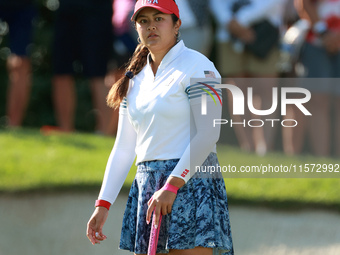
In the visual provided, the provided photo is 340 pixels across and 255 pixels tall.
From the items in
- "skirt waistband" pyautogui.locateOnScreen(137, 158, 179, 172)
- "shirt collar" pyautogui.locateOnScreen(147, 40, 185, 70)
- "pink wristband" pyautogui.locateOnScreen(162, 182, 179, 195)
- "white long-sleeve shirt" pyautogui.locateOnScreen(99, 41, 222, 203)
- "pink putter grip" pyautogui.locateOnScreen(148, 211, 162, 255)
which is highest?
"shirt collar" pyautogui.locateOnScreen(147, 40, 185, 70)

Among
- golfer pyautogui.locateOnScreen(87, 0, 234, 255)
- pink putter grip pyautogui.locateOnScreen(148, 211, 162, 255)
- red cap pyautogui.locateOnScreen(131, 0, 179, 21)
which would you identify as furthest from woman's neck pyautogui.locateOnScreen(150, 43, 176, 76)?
pink putter grip pyautogui.locateOnScreen(148, 211, 162, 255)

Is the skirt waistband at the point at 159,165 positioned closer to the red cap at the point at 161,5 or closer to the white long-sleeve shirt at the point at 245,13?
the red cap at the point at 161,5

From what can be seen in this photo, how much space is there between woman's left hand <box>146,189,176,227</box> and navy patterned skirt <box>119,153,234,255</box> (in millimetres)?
55

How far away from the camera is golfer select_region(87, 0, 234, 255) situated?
117 inches

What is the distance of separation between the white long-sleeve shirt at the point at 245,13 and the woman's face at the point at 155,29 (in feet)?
12.7

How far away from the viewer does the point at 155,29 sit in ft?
10.2

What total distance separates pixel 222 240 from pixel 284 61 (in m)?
4.81

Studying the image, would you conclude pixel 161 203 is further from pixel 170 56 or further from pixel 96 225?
pixel 170 56

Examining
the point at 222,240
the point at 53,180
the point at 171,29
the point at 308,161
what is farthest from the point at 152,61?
the point at 308,161

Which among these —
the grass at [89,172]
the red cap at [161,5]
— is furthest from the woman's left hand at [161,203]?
the grass at [89,172]

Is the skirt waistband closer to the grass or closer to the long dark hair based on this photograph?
the long dark hair

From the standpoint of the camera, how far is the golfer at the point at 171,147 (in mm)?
2980

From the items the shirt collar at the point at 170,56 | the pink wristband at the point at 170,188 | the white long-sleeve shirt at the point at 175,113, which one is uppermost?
the shirt collar at the point at 170,56

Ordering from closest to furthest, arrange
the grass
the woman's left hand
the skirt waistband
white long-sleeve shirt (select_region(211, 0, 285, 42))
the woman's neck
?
the woman's left hand → the skirt waistband → the woman's neck → the grass → white long-sleeve shirt (select_region(211, 0, 285, 42))
